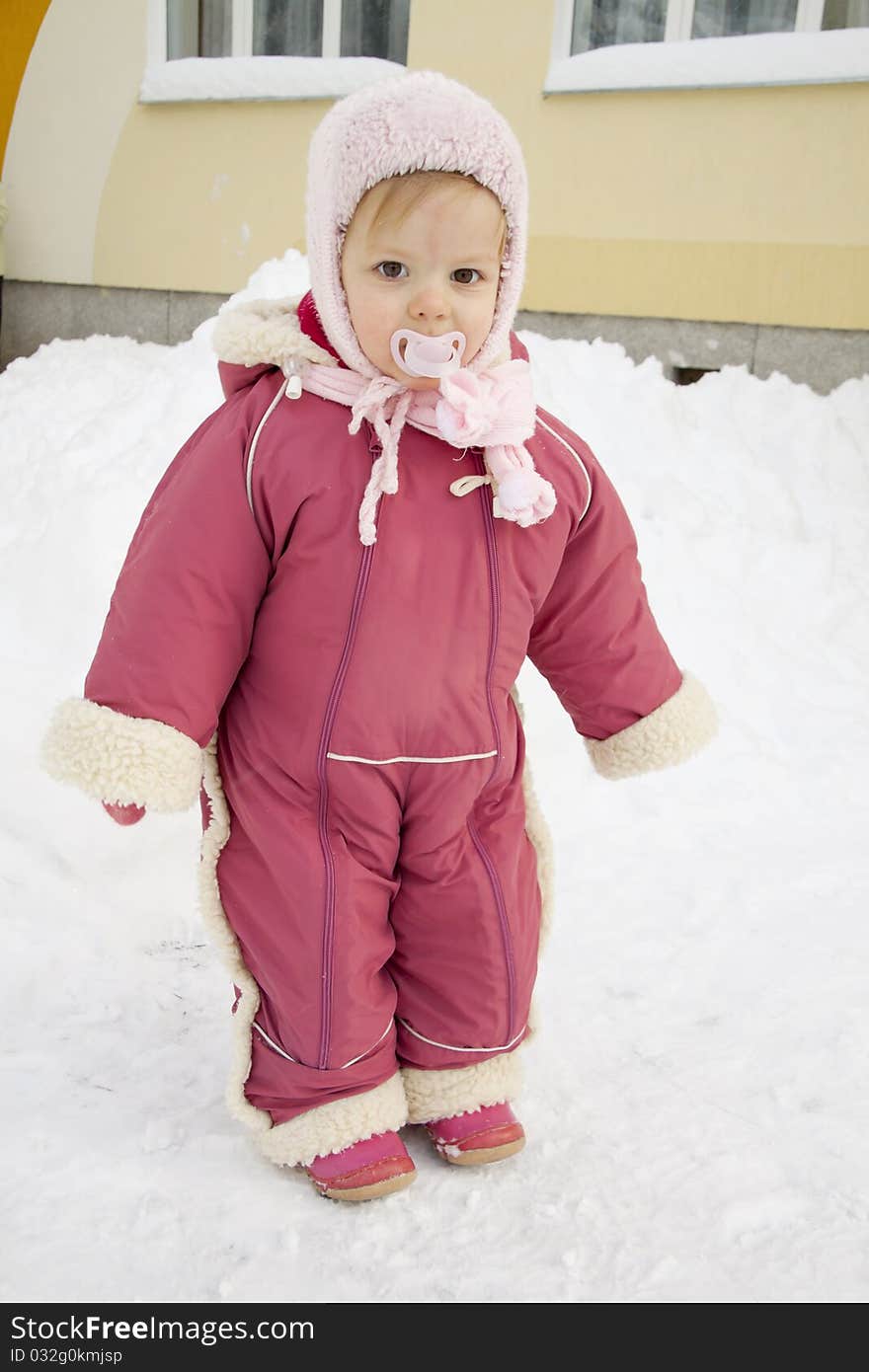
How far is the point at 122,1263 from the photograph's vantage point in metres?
1.63

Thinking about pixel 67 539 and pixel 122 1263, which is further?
pixel 67 539

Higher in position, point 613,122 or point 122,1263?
point 613,122

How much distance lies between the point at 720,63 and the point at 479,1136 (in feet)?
13.9

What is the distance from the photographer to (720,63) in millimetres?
4836

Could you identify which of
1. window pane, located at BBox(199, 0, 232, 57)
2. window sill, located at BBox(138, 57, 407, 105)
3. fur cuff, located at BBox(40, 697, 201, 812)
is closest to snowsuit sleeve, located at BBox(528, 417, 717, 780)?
fur cuff, located at BBox(40, 697, 201, 812)

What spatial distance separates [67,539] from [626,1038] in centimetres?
211

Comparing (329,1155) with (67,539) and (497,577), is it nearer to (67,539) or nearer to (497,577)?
(497,577)

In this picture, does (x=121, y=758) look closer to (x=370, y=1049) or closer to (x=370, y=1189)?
(x=370, y=1049)

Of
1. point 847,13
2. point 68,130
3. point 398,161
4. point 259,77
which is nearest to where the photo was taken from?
point 398,161

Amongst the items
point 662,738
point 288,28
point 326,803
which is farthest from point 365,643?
point 288,28

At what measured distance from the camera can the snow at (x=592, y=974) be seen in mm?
1704

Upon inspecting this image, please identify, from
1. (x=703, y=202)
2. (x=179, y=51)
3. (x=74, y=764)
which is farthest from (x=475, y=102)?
(x=179, y=51)
